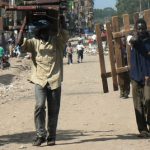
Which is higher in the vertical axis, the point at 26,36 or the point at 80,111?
the point at 26,36

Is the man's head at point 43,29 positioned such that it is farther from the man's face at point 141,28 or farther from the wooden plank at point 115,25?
the wooden plank at point 115,25

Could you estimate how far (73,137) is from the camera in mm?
10086

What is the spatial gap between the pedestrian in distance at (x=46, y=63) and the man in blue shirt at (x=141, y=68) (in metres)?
1.28

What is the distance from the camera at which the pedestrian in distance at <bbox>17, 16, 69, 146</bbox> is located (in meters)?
9.06

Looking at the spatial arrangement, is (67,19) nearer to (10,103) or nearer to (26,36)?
(26,36)

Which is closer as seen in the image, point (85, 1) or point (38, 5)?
point (38, 5)

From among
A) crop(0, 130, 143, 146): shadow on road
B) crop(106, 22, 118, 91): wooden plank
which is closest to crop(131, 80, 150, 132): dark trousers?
crop(0, 130, 143, 146): shadow on road

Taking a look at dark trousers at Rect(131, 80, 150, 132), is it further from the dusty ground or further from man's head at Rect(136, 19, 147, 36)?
man's head at Rect(136, 19, 147, 36)

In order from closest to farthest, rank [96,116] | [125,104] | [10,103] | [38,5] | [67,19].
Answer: [38,5] < [67,19] < [96,116] < [125,104] < [10,103]

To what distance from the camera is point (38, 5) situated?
880cm

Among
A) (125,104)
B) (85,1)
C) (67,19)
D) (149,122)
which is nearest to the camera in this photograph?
(67,19)

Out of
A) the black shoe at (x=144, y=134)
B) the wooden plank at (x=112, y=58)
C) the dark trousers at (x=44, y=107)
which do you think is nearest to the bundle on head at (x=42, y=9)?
the dark trousers at (x=44, y=107)

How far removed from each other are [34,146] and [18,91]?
517 inches

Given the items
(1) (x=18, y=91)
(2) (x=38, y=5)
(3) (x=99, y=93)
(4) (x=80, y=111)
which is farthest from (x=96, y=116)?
(1) (x=18, y=91)
